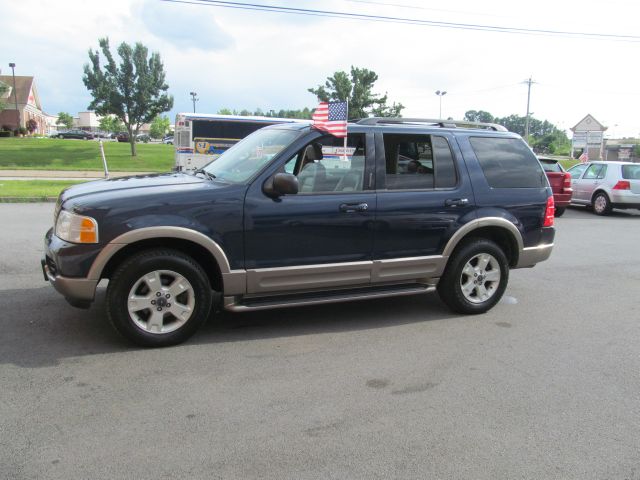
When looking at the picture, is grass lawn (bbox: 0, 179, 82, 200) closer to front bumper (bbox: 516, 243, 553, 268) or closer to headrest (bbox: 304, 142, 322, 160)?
headrest (bbox: 304, 142, 322, 160)

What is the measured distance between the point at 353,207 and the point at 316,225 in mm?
398

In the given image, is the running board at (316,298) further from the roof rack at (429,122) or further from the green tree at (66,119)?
the green tree at (66,119)

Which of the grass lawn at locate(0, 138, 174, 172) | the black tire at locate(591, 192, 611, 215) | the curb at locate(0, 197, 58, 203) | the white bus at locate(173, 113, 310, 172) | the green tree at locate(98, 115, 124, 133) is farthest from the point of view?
the green tree at locate(98, 115, 124, 133)

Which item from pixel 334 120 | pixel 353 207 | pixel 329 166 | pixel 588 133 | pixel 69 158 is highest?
pixel 588 133

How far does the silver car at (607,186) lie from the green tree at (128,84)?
26.6 meters

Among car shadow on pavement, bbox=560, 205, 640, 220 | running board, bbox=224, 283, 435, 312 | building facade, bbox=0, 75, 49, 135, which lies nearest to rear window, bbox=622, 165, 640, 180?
car shadow on pavement, bbox=560, 205, 640, 220

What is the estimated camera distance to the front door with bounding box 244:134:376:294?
442 centimetres

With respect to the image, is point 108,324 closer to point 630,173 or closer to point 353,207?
point 353,207

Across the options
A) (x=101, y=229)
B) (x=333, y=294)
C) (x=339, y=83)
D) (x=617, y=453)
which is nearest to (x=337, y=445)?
(x=617, y=453)

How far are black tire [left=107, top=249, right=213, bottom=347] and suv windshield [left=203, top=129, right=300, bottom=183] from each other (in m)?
0.90

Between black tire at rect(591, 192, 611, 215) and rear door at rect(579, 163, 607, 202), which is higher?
rear door at rect(579, 163, 607, 202)

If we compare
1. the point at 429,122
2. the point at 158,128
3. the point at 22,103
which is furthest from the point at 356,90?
the point at 158,128

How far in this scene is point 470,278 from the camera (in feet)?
17.7

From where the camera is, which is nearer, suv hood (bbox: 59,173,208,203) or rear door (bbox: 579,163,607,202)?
suv hood (bbox: 59,173,208,203)
